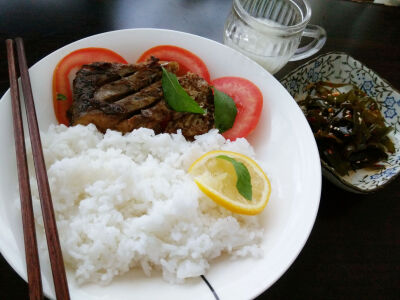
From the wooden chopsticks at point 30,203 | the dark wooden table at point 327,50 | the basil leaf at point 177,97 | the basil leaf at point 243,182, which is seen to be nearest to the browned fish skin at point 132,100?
the basil leaf at point 177,97

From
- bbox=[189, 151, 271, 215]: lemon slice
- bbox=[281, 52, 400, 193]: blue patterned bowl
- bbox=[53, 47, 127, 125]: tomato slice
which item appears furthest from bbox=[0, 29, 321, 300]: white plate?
bbox=[281, 52, 400, 193]: blue patterned bowl

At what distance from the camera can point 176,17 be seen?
2.83 metres

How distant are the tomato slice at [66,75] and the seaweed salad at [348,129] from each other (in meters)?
1.36

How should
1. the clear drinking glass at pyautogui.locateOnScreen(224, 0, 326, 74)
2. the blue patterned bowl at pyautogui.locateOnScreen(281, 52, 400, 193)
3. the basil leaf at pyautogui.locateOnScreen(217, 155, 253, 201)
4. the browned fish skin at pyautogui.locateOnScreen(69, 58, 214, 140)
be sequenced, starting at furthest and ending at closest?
the clear drinking glass at pyautogui.locateOnScreen(224, 0, 326, 74) → the blue patterned bowl at pyautogui.locateOnScreen(281, 52, 400, 193) → the browned fish skin at pyautogui.locateOnScreen(69, 58, 214, 140) → the basil leaf at pyautogui.locateOnScreen(217, 155, 253, 201)

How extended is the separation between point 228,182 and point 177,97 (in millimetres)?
562

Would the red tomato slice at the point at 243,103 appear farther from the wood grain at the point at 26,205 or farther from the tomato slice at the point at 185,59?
the wood grain at the point at 26,205

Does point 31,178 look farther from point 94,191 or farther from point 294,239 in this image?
point 294,239

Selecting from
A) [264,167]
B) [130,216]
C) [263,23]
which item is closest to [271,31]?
[263,23]

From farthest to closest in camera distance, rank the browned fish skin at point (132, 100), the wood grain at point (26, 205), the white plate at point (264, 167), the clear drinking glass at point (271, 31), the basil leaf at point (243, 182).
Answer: the clear drinking glass at point (271, 31) → the browned fish skin at point (132, 100) → the basil leaf at point (243, 182) → the white plate at point (264, 167) → the wood grain at point (26, 205)

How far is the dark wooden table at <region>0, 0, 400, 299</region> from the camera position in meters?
1.75

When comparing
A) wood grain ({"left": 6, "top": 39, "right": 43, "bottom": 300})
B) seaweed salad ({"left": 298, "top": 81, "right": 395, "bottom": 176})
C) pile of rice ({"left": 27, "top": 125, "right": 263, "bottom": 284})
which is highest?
wood grain ({"left": 6, "top": 39, "right": 43, "bottom": 300})

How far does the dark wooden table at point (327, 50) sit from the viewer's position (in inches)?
68.9

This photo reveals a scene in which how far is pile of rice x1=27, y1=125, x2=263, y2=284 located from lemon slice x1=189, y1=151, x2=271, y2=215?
0.20ft

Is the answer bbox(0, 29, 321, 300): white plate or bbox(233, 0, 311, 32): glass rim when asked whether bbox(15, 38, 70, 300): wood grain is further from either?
bbox(233, 0, 311, 32): glass rim
